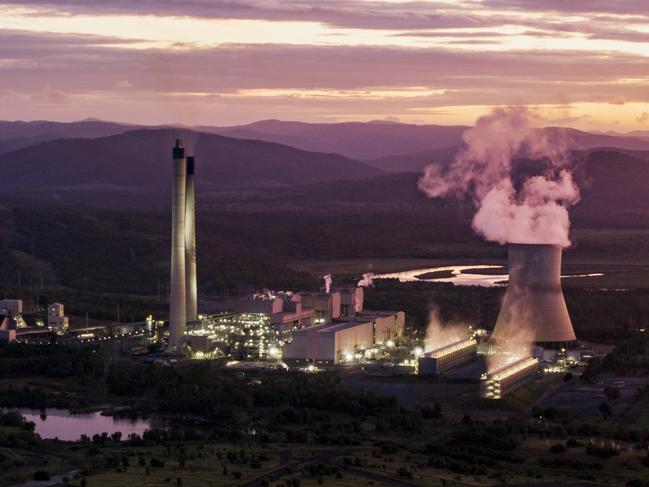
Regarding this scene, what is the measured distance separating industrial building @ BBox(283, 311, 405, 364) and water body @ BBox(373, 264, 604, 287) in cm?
2604

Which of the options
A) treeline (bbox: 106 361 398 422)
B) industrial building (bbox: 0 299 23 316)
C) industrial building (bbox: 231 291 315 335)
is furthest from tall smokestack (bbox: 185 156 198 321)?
industrial building (bbox: 0 299 23 316)

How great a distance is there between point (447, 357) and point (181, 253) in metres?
11.0

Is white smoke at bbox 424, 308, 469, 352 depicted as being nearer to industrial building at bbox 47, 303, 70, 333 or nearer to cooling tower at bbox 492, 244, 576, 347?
cooling tower at bbox 492, 244, 576, 347

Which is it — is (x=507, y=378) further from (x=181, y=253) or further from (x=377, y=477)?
(x=181, y=253)

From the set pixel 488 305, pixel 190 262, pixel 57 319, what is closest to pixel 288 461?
pixel 190 262

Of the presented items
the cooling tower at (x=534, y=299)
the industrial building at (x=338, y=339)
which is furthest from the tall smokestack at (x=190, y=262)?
the cooling tower at (x=534, y=299)

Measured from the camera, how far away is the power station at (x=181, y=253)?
2404 inches

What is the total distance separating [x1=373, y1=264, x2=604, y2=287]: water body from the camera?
92.4m

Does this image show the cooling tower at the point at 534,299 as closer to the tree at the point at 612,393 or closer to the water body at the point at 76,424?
the tree at the point at 612,393

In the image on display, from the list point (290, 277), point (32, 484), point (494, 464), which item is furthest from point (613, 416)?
point (290, 277)

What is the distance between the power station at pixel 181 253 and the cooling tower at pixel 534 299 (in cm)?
1163

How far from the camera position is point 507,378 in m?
51.0

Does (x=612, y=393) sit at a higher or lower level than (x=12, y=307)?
lower

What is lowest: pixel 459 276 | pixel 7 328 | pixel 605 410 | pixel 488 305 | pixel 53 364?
pixel 605 410
